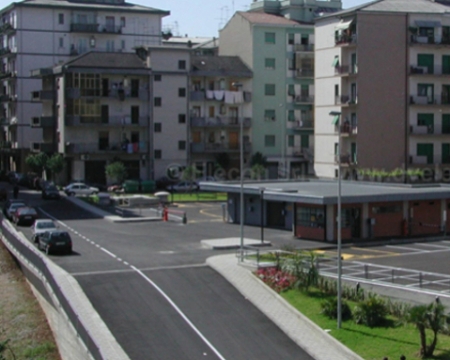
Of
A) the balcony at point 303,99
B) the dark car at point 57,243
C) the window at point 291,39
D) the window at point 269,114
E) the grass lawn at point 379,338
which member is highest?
the window at point 291,39

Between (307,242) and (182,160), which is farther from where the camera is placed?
(182,160)

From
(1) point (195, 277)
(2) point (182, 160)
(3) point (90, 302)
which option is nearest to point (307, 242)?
(1) point (195, 277)

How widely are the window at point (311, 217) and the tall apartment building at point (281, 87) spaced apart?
39.3 metres

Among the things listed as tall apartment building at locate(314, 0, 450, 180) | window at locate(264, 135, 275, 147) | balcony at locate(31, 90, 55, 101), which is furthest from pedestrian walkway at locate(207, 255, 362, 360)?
balcony at locate(31, 90, 55, 101)

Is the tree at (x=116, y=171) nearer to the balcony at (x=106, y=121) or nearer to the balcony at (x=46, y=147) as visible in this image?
the balcony at (x=106, y=121)

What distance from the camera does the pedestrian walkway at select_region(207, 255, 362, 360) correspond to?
Answer: 80.6 ft

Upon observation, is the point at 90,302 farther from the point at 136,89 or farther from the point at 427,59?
the point at 136,89

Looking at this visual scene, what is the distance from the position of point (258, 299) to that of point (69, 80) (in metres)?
54.4

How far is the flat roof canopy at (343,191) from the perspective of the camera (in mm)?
46125

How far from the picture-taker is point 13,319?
36.5 m

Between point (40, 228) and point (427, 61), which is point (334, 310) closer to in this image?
point (40, 228)

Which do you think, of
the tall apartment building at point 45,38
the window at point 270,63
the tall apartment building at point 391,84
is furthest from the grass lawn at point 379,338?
the tall apartment building at point 45,38

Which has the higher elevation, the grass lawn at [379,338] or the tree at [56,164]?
the tree at [56,164]

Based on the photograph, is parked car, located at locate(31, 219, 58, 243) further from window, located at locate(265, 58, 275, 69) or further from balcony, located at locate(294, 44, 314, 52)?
balcony, located at locate(294, 44, 314, 52)
